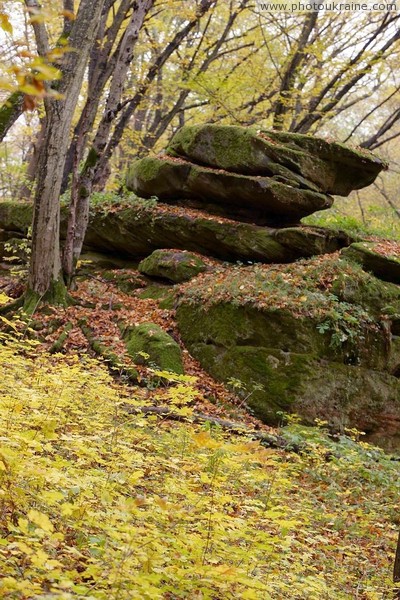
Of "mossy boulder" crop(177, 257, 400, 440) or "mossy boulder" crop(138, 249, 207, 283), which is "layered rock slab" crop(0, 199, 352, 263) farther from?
"mossy boulder" crop(177, 257, 400, 440)

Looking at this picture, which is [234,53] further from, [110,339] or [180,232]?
[110,339]

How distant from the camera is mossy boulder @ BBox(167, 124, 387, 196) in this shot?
11562 mm

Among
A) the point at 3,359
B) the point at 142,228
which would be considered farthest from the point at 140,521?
the point at 142,228

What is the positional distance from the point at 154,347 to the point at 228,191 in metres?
4.93

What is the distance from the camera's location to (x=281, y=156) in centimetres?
1157

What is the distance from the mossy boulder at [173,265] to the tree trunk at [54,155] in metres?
2.48

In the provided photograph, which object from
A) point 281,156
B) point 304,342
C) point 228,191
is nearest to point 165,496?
point 304,342

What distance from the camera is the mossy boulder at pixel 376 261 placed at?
10273 mm

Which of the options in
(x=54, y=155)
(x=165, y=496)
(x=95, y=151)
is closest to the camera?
(x=165, y=496)

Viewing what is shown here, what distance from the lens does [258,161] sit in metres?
11.5

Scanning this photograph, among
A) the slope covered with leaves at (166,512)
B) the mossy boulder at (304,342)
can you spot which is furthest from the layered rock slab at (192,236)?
Answer: the slope covered with leaves at (166,512)

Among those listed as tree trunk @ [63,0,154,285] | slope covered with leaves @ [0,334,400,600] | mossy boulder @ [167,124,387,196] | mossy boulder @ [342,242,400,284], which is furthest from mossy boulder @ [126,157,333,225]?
slope covered with leaves @ [0,334,400,600]

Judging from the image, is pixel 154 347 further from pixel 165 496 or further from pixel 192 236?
pixel 165 496

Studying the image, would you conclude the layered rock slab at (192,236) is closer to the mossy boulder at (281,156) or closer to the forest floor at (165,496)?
the mossy boulder at (281,156)
